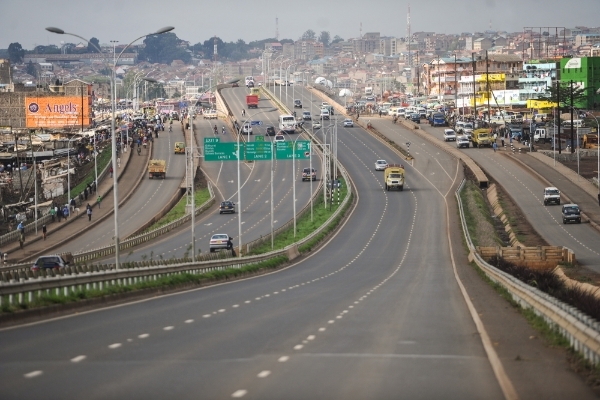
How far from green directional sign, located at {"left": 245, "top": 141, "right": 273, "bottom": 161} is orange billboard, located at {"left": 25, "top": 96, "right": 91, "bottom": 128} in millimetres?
69215

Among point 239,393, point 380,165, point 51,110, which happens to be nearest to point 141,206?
point 380,165

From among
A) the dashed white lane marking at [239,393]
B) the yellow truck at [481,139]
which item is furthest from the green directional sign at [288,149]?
the dashed white lane marking at [239,393]

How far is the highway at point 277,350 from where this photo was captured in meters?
15.0

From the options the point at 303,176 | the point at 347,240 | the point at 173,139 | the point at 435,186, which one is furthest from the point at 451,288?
the point at 173,139

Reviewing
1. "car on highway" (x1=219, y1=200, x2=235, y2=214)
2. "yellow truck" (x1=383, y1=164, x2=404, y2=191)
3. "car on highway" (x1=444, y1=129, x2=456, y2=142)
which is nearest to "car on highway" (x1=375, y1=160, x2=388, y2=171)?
"yellow truck" (x1=383, y1=164, x2=404, y2=191)

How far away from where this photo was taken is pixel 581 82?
197m

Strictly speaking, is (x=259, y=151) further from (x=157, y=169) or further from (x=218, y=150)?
(x=157, y=169)

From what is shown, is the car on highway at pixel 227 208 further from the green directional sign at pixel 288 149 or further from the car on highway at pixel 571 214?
the car on highway at pixel 571 214

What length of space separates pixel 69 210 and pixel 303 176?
95.3ft

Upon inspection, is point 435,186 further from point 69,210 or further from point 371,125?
point 371,125

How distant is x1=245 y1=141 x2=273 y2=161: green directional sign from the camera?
75.4 meters

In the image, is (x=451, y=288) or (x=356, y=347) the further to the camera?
(x=451, y=288)

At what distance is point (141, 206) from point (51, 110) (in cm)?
5220

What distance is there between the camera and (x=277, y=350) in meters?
19.2
